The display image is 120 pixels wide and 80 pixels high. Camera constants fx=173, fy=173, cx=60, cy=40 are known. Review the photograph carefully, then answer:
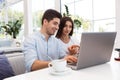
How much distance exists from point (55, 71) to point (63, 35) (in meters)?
1.36

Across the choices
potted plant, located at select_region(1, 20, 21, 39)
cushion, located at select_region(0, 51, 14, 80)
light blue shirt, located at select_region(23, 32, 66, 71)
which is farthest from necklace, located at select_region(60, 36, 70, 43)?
potted plant, located at select_region(1, 20, 21, 39)

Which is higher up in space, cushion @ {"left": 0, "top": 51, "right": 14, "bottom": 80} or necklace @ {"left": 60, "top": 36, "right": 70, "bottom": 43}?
necklace @ {"left": 60, "top": 36, "right": 70, "bottom": 43}

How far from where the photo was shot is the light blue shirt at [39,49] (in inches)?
55.9

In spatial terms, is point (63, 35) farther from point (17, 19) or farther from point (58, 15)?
point (17, 19)

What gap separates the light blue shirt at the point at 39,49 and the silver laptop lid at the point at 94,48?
19.1 inches

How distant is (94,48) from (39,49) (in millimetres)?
623

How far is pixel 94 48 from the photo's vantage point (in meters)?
1.12

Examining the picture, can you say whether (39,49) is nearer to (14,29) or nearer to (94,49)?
(94,49)

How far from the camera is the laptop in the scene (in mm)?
1033

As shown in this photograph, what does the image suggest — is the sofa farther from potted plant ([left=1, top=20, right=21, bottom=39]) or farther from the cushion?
potted plant ([left=1, top=20, right=21, bottom=39])

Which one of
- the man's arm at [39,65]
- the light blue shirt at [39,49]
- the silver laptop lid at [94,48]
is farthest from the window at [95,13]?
the man's arm at [39,65]

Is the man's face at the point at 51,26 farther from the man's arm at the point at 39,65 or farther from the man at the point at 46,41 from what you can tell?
the man's arm at the point at 39,65

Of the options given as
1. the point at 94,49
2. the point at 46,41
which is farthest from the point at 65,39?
the point at 94,49

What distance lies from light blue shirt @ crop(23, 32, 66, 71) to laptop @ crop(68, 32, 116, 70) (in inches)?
15.8
